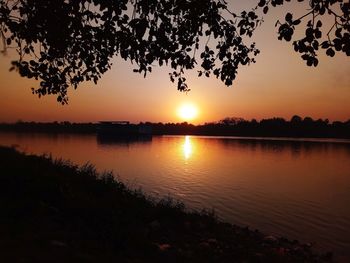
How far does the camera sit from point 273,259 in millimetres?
9648

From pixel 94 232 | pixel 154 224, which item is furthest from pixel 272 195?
pixel 94 232

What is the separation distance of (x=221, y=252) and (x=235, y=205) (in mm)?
14441

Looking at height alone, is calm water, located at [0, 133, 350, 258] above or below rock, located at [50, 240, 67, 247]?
below

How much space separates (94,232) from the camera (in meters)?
8.47

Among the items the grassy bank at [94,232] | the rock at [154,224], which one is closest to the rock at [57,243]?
the grassy bank at [94,232]

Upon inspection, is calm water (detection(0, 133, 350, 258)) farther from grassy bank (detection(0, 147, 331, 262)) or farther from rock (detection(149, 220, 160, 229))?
rock (detection(149, 220, 160, 229))

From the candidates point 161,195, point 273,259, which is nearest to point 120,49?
point 273,259

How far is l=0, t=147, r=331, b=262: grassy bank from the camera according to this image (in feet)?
23.7

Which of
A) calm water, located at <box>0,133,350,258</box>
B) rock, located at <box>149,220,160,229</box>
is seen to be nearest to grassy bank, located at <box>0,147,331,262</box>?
rock, located at <box>149,220,160,229</box>

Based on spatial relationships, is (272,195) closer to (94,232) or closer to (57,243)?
(94,232)

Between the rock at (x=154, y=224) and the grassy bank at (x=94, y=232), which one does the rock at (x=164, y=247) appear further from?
the rock at (x=154, y=224)

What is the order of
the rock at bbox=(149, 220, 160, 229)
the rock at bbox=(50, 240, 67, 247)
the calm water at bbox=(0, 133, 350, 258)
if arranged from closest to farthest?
the rock at bbox=(50, 240, 67, 247) → the rock at bbox=(149, 220, 160, 229) → the calm water at bbox=(0, 133, 350, 258)

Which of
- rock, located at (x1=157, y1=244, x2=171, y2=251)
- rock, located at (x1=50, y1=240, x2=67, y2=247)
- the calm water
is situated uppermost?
rock, located at (x1=50, y1=240, x2=67, y2=247)

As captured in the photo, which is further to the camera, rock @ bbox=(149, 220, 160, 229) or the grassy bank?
rock @ bbox=(149, 220, 160, 229)
